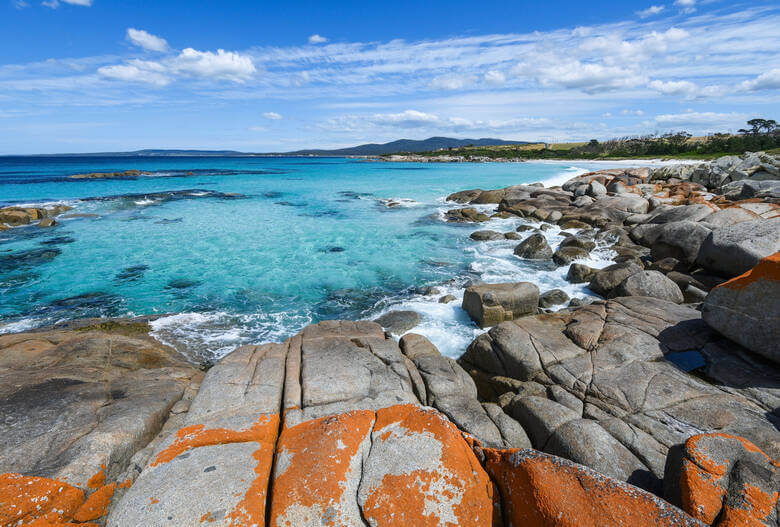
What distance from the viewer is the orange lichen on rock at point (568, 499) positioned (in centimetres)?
284

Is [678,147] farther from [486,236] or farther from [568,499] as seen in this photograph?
[568,499]

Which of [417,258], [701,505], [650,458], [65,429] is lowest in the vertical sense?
[417,258]

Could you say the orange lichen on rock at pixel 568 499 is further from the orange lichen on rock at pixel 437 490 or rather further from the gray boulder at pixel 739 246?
the gray boulder at pixel 739 246

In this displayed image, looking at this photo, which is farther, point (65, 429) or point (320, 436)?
point (65, 429)

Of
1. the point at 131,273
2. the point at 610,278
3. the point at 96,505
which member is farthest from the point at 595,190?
the point at 96,505

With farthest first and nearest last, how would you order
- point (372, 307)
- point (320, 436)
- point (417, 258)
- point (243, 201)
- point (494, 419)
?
point (243, 201)
point (417, 258)
point (372, 307)
point (494, 419)
point (320, 436)

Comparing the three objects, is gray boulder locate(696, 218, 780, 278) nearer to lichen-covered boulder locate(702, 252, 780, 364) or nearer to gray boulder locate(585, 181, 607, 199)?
lichen-covered boulder locate(702, 252, 780, 364)

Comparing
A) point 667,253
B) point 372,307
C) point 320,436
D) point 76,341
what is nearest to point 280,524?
point 320,436

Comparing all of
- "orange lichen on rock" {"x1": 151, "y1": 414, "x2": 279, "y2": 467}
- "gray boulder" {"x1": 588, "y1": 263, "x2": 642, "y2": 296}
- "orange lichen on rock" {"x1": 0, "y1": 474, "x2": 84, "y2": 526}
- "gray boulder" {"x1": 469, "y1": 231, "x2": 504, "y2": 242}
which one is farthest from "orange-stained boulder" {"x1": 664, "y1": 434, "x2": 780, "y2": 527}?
"gray boulder" {"x1": 469, "y1": 231, "x2": 504, "y2": 242}

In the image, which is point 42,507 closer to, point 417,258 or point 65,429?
point 65,429

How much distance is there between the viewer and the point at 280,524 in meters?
3.14

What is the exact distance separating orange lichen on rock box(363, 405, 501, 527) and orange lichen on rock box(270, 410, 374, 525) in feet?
0.90

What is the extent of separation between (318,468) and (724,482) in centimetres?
407

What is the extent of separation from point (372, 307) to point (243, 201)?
106ft
